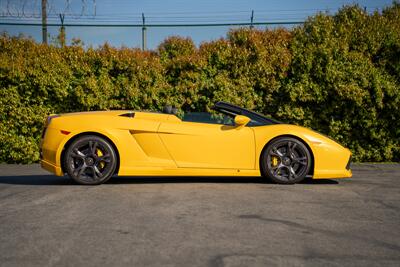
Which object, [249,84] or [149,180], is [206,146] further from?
[249,84]

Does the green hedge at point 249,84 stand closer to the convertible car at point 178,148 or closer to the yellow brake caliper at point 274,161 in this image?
the convertible car at point 178,148

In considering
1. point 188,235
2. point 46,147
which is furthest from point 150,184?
point 188,235

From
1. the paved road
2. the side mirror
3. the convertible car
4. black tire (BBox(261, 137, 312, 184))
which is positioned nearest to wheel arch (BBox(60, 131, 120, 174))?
the convertible car

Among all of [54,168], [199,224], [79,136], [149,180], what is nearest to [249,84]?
[149,180]

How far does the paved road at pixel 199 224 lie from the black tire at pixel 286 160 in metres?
0.19

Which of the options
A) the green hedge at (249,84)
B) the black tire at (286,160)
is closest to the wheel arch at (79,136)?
the black tire at (286,160)

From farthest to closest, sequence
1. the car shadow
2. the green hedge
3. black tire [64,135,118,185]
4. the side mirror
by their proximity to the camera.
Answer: the green hedge
the car shadow
the side mirror
black tire [64,135,118,185]

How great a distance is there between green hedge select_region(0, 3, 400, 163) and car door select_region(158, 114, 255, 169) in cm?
336

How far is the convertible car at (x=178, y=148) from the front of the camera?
766cm

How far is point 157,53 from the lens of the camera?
12.4 meters

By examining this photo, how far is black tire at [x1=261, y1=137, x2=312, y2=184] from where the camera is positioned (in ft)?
25.6

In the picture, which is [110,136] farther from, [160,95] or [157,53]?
[157,53]

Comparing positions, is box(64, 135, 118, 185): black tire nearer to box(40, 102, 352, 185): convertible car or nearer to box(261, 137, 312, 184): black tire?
box(40, 102, 352, 185): convertible car

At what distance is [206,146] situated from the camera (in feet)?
25.4
